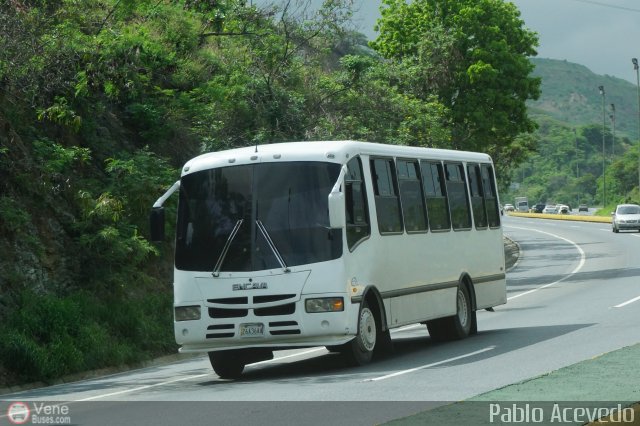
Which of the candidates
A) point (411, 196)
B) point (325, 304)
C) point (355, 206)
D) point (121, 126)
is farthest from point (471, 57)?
point (325, 304)

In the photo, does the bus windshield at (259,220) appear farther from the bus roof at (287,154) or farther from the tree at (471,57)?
the tree at (471,57)

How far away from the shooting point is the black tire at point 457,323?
19703 millimetres

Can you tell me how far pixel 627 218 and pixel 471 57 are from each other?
22563mm

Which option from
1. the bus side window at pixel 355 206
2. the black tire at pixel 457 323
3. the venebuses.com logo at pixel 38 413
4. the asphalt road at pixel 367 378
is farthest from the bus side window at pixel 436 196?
the venebuses.com logo at pixel 38 413

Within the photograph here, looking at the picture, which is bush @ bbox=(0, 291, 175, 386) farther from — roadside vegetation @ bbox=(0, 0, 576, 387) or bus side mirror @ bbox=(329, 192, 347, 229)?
bus side mirror @ bbox=(329, 192, 347, 229)

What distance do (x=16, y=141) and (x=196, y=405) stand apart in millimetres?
11245

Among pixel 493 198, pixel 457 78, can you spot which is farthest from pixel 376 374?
pixel 457 78

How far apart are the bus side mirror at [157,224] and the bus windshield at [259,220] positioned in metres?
0.26

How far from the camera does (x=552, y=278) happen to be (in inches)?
1542

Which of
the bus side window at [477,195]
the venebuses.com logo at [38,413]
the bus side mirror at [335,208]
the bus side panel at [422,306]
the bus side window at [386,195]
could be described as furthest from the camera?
the bus side window at [477,195]

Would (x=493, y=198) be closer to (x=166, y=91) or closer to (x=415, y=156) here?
(x=415, y=156)

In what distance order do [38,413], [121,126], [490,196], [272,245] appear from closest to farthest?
[38,413]
[272,245]
[490,196]
[121,126]

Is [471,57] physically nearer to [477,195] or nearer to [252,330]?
[477,195]

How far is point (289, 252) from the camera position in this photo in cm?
1536
